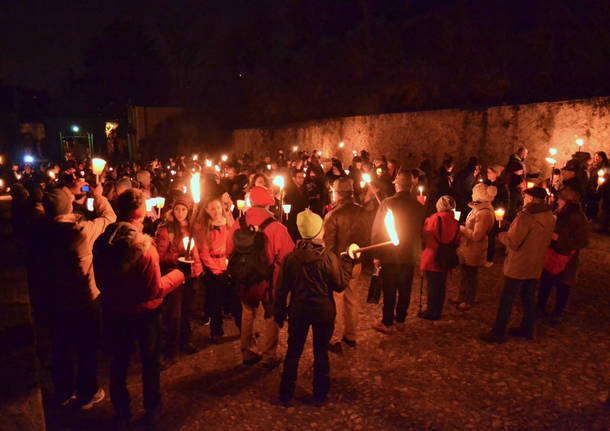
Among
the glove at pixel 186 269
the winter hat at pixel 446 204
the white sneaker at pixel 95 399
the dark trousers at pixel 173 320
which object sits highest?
the winter hat at pixel 446 204

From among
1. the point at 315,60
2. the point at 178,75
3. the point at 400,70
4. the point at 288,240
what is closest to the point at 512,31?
the point at 400,70

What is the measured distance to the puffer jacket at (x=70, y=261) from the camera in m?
3.85

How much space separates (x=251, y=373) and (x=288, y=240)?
1531mm

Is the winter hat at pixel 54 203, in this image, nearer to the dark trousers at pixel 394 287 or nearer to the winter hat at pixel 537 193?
the dark trousers at pixel 394 287

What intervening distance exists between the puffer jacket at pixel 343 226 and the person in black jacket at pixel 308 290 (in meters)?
1.12

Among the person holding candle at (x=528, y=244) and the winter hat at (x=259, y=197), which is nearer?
the winter hat at (x=259, y=197)

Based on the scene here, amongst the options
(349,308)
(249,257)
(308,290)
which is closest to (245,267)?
(249,257)

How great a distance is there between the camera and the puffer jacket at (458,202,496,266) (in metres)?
5.96

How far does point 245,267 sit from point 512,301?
10.8ft

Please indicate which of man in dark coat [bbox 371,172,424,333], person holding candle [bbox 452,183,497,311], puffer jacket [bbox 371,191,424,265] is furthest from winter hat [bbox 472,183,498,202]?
puffer jacket [bbox 371,191,424,265]

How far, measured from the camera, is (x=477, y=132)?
15.6m

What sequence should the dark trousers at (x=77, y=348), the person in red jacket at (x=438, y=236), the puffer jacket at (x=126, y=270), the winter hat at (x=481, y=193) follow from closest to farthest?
the puffer jacket at (x=126, y=270)
the dark trousers at (x=77, y=348)
the person in red jacket at (x=438, y=236)
the winter hat at (x=481, y=193)

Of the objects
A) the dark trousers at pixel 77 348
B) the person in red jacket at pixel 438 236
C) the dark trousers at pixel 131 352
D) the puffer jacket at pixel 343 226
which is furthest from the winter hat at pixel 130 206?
the person in red jacket at pixel 438 236

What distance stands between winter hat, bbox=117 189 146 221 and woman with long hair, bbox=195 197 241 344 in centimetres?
144
